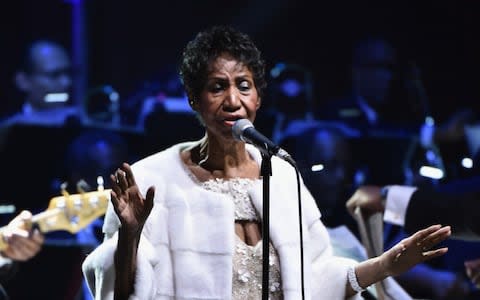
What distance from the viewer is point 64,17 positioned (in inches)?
289

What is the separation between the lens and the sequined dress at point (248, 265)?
11.5ft

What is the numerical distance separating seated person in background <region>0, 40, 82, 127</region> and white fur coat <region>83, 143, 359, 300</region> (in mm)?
3166

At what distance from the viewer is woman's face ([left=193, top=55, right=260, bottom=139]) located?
348cm

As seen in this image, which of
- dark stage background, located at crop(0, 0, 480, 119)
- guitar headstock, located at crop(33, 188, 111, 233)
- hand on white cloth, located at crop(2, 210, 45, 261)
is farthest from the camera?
dark stage background, located at crop(0, 0, 480, 119)

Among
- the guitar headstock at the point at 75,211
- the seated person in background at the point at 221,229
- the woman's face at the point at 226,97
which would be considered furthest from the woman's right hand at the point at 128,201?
the guitar headstock at the point at 75,211

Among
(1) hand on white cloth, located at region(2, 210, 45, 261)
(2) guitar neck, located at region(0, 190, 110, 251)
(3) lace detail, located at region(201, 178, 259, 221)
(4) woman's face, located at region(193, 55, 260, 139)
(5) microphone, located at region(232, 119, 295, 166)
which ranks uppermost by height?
(4) woman's face, located at region(193, 55, 260, 139)

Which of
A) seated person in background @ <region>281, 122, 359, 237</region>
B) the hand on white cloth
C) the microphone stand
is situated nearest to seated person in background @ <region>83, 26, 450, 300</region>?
the microphone stand

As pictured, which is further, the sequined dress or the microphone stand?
the sequined dress

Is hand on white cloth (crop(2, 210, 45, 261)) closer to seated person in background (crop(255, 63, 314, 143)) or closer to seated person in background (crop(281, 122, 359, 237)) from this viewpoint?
seated person in background (crop(281, 122, 359, 237))

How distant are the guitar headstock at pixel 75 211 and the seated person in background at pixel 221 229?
94cm

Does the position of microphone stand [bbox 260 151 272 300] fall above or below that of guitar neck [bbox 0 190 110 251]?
above

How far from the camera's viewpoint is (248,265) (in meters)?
3.51

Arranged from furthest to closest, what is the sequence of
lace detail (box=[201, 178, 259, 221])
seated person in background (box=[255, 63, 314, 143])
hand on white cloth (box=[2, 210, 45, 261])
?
seated person in background (box=[255, 63, 314, 143]) → hand on white cloth (box=[2, 210, 45, 261]) → lace detail (box=[201, 178, 259, 221])

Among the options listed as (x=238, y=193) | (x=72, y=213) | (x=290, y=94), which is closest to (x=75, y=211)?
(x=72, y=213)
